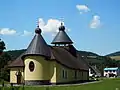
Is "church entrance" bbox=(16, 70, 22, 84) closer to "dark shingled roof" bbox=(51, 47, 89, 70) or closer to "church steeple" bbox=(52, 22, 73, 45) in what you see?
"dark shingled roof" bbox=(51, 47, 89, 70)

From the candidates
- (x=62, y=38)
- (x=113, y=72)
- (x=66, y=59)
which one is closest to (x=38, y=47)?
(x=66, y=59)

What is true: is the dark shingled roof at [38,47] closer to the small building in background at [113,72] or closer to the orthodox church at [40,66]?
the orthodox church at [40,66]

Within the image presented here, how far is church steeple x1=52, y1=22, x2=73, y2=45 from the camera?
63.2 metres

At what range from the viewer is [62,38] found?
6356 cm

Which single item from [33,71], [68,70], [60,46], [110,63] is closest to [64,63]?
[68,70]

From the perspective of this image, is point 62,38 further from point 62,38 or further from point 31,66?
point 31,66

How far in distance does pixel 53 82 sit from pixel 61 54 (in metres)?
7.54

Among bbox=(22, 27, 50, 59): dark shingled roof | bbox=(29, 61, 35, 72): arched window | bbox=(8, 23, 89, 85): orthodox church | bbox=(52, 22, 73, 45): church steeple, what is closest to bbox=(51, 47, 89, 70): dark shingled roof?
bbox=(8, 23, 89, 85): orthodox church

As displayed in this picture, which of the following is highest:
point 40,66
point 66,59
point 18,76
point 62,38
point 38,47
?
point 62,38

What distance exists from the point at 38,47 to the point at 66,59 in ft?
27.2

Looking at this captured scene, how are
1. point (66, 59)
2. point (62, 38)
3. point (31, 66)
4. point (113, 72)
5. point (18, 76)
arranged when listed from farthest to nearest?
point (113, 72)
point (62, 38)
point (66, 59)
point (18, 76)
point (31, 66)

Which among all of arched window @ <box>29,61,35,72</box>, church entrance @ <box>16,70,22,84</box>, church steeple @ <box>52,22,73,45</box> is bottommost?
church entrance @ <box>16,70,22,84</box>

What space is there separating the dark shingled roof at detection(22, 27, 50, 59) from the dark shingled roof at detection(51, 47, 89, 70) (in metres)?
2.08

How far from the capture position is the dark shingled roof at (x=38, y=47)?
165 feet
